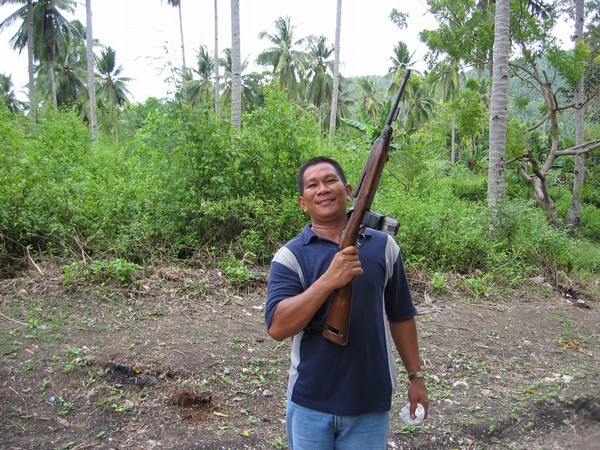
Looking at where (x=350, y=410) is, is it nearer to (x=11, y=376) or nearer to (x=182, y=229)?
(x=11, y=376)

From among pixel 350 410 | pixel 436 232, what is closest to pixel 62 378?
pixel 350 410

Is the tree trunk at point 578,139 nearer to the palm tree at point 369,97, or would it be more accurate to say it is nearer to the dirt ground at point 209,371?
the dirt ground at point 209,371

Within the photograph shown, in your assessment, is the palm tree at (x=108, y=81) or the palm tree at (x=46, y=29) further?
the palm tree at (x=108, y=81)

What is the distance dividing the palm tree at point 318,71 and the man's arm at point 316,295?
31.3 meters

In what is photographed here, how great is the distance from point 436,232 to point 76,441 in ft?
18.8

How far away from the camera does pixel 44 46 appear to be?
25.3 meters

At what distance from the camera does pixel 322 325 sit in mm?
1904

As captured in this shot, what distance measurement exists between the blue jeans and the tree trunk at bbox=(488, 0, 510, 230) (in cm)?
805

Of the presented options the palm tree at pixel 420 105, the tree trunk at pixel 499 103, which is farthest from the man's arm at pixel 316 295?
the palm tree at pixel 420 105

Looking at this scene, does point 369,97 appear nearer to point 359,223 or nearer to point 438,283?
point 438,283

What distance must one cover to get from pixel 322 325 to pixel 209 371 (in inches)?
103

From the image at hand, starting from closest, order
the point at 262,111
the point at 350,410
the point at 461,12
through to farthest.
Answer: the point at 350,410 → the point at 262,111 → the point at 461,12

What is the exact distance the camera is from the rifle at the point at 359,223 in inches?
73.2

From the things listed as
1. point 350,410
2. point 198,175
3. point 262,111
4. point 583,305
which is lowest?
point 583,305
